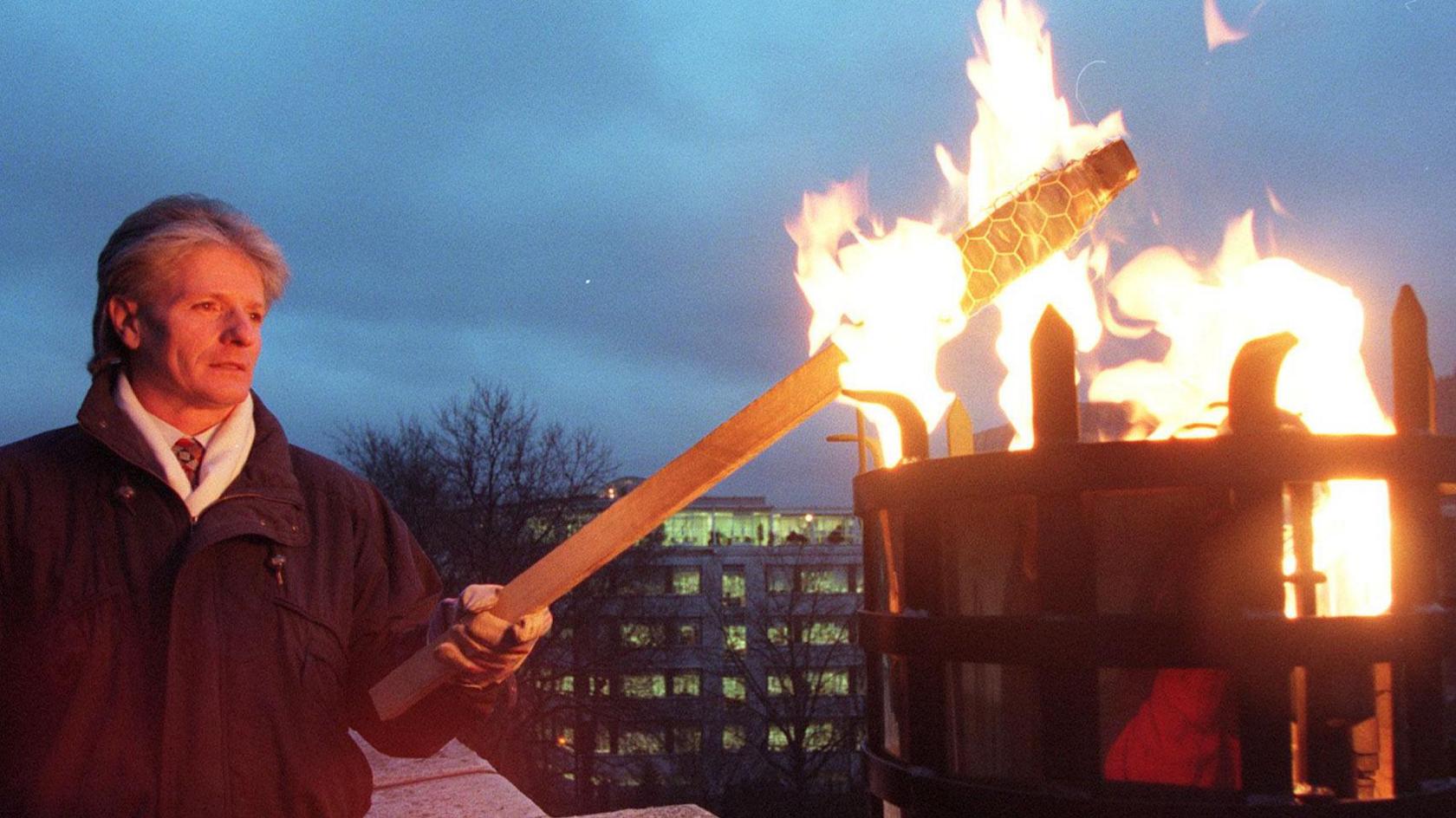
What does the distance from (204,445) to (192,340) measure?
241 millimetres

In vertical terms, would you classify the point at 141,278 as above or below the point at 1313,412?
above

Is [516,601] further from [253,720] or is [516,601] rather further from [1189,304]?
[1189,304]

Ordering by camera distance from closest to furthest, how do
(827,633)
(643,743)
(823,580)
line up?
(827,633), (823,580), (643,743)

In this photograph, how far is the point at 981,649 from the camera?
6.11 feet

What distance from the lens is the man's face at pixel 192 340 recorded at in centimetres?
248

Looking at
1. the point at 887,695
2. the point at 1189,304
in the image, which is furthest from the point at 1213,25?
the point at 887,695

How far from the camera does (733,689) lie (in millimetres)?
61531

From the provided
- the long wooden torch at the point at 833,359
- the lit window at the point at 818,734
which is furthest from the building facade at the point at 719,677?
the long wooden torch at the point at 833,359

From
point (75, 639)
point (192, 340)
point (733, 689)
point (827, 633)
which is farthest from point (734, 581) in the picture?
point (75, 639)

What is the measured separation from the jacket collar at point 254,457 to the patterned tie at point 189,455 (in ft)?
0.30

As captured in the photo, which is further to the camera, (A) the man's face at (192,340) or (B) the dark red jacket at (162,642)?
(A) the man's face at (192,340)

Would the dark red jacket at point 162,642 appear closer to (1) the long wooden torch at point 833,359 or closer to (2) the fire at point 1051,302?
(1) the long wooden torch at point 833,359

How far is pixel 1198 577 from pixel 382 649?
181 cm

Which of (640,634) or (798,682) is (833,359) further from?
(798,682)
